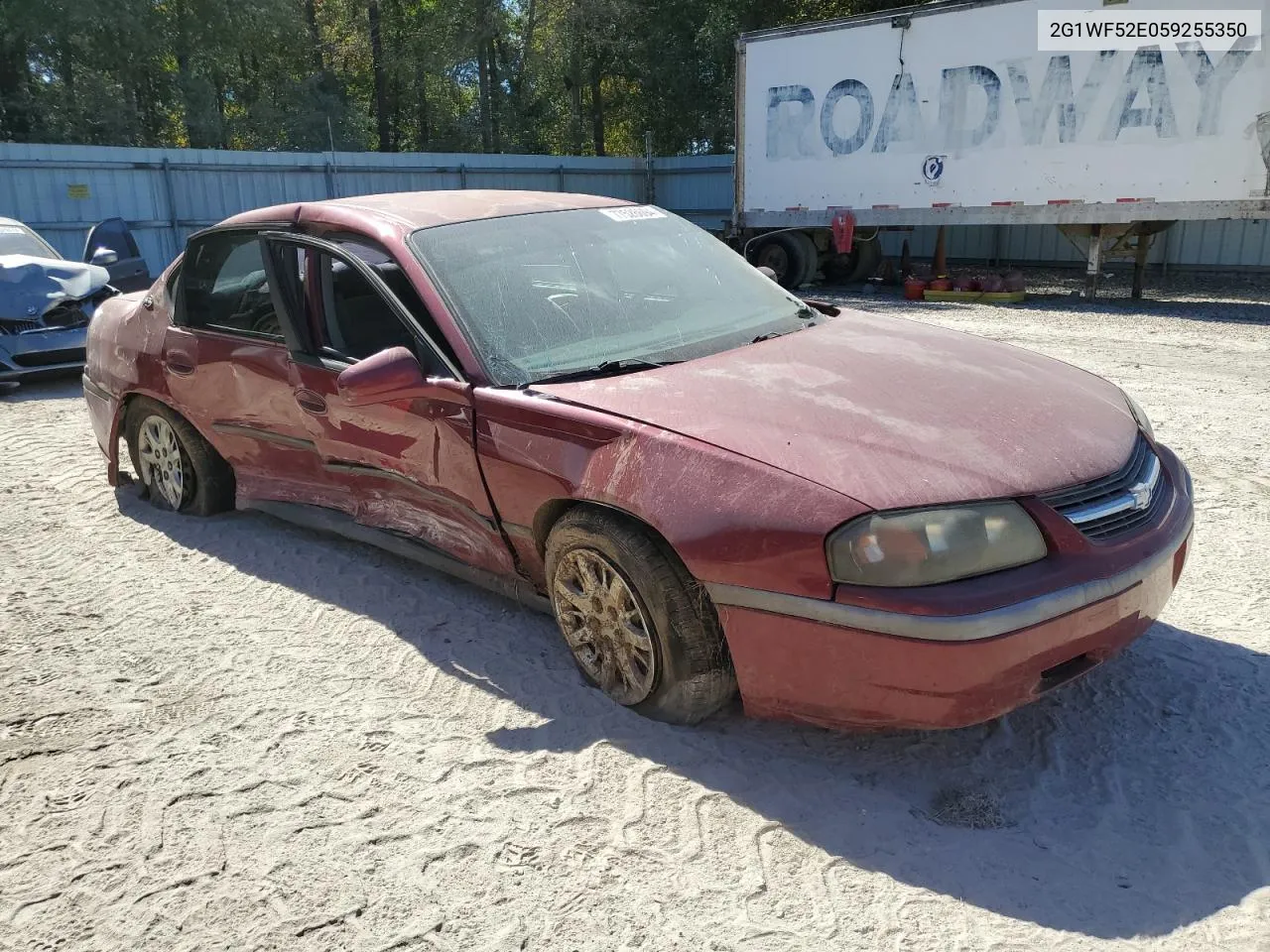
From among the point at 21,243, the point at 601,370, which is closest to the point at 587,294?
the point at 601,370

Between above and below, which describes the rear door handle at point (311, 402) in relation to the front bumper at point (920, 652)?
above

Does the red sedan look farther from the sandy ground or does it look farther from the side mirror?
the sandy ground

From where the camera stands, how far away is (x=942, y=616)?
7.90 feet

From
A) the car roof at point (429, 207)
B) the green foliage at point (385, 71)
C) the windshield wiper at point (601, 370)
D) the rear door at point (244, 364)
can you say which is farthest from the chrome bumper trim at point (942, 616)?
the green foliage at point (385, 71)

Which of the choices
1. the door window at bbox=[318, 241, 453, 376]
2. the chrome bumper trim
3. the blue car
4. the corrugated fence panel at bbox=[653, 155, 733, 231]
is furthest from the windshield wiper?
the corrugated fence panel at bbox=[653, 155, 733, 231]

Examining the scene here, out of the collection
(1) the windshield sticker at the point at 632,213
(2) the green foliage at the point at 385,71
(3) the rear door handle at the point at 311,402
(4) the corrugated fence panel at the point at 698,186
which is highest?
(2) the green foliage at the point at 385,71

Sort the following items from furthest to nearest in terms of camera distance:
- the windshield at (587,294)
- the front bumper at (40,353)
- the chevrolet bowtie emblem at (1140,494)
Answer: the front bumper at (40,353) → the windshield at (587,294) → the chevrolet bowtie emblem at (1140,494)

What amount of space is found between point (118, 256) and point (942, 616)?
423 inches

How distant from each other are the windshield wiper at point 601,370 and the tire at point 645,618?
0.44 meters

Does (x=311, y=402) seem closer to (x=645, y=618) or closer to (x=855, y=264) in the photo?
(x=645, y=618)

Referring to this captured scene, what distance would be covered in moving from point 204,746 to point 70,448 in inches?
176

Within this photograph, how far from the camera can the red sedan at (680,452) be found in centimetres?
251

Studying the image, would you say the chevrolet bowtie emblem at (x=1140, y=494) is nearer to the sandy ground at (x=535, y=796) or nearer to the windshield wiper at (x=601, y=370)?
the sandy ground at (x=535, y=796)

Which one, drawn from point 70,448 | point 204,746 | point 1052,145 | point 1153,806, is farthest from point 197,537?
point 1052,145
